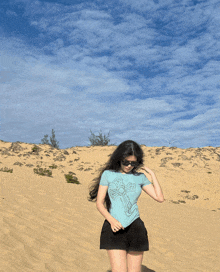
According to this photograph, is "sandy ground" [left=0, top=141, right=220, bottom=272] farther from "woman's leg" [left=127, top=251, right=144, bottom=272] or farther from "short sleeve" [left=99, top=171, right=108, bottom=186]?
"short sleeve" [left=99, top=171, right=108, bottom=186]

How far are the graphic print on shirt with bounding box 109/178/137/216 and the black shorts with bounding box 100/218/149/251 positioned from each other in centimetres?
14

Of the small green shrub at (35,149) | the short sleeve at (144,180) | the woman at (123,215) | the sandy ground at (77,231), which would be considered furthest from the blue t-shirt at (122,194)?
the small green shrub at (35,149)

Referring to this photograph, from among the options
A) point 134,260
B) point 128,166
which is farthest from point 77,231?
point 128,166

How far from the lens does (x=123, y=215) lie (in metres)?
2.69

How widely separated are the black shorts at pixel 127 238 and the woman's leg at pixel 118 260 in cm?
5

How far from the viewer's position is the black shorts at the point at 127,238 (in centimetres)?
265

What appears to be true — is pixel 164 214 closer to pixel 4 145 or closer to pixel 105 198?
pixel 105 198

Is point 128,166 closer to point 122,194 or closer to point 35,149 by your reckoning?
point 122,194

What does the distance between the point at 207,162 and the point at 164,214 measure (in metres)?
14.5

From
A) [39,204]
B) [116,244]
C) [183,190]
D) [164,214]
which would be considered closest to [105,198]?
[116,244]

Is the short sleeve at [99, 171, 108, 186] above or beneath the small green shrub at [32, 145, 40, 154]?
beneath

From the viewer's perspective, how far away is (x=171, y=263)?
20.8 ft

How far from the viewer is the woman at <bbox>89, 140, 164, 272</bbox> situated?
→ 2.65 m

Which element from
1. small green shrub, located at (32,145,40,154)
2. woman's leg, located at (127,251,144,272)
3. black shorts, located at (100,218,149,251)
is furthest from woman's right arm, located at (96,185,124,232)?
small green shrub, located at (32,145,40,154)
